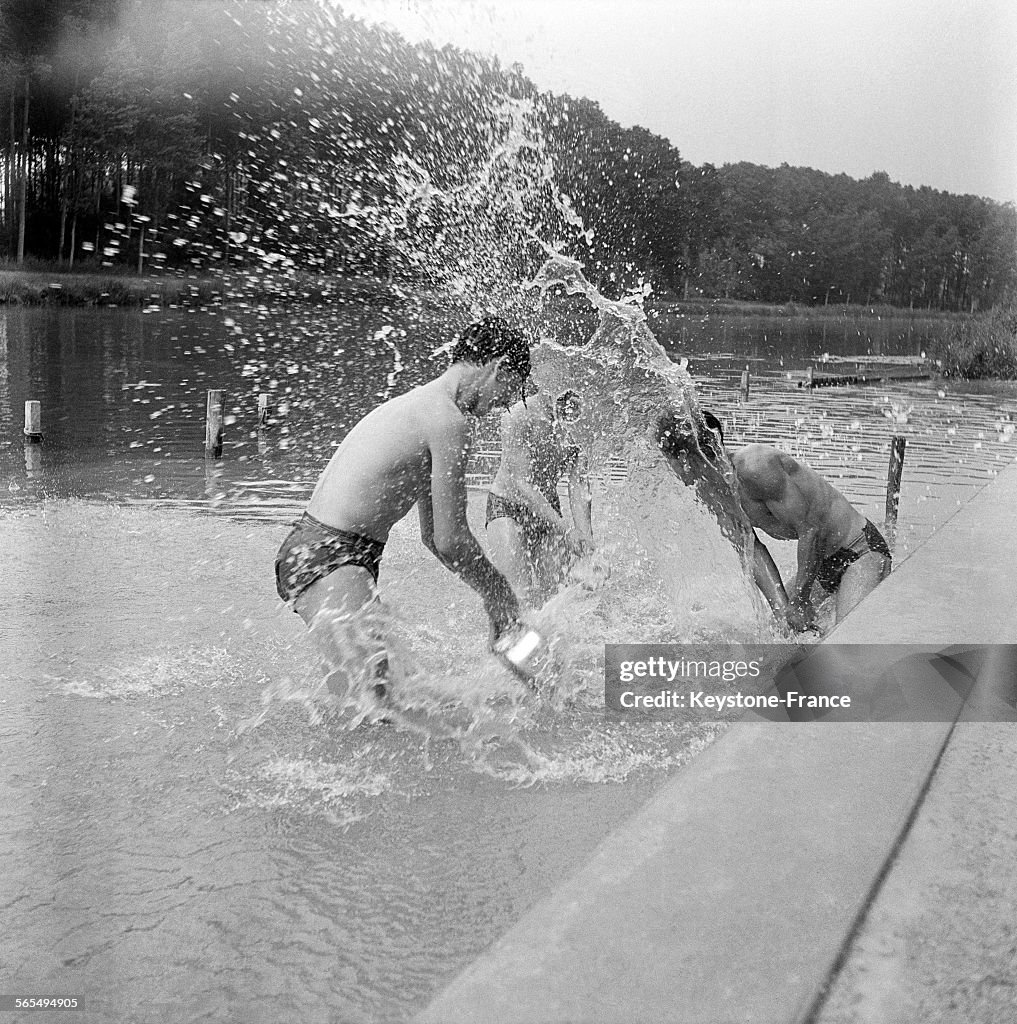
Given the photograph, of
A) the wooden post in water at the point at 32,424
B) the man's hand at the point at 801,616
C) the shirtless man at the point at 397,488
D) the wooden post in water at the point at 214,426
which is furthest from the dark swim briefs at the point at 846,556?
the wooden post in water at the point at 32,424

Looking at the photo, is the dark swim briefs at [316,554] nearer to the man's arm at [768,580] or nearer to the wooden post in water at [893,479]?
the man's arm at [768,580]

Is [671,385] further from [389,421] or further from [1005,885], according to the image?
[1005,885]

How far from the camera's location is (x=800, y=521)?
472cm

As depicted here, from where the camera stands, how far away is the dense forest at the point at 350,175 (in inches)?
185

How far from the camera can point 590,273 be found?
4447cm

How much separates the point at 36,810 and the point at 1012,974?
2595mm

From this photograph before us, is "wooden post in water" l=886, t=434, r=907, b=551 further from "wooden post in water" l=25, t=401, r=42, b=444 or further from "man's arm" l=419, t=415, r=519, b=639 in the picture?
"wooden post in water" l=25, t=401, r=42, b=444

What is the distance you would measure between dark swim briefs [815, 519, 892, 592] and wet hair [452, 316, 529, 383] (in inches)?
82.1

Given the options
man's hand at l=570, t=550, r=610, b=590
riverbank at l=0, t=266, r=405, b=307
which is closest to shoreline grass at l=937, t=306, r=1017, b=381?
riverbank at l=0, t=266, r=405, b=307

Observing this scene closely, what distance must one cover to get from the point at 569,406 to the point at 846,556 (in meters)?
1.66

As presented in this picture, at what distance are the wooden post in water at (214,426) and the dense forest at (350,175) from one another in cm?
279

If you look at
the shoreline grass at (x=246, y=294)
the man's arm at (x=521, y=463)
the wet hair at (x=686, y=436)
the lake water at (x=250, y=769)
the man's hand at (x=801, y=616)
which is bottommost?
the lake water at (x=250, y=769)

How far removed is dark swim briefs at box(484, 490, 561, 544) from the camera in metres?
4.83

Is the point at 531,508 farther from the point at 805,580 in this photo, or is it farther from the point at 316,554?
the point at 316,554
